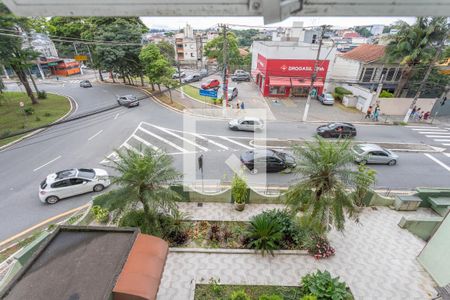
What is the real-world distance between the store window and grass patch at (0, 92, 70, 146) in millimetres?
24592

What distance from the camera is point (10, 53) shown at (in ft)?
70.6

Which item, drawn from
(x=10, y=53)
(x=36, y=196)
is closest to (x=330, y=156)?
(x=36, y=196)

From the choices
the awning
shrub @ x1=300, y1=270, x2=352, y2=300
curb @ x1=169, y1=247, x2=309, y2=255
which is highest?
the awning

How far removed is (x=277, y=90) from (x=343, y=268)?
25.0 metres

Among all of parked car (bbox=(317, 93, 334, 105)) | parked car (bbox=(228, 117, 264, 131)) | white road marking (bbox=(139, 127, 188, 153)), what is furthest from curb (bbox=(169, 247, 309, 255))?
parked car (bbox=(317, 93, 334, 105))

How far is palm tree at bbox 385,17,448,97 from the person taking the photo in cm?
2095

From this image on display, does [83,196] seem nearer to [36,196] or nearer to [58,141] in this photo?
[36,196]

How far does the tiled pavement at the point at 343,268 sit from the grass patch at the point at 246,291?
0.19 meters

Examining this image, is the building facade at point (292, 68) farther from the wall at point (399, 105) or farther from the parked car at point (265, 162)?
the parked car at point (265, 162)

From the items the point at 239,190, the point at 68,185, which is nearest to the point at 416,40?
the point at 239,190

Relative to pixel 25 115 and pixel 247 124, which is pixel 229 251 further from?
pixel 25 115

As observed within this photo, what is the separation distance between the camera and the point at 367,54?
95.9 feet

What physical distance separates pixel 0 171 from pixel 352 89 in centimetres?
3478

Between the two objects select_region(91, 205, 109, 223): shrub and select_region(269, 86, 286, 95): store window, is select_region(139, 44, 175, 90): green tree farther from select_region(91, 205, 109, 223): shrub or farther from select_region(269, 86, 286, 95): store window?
select_region(91, 205, 109, 223): shrub
